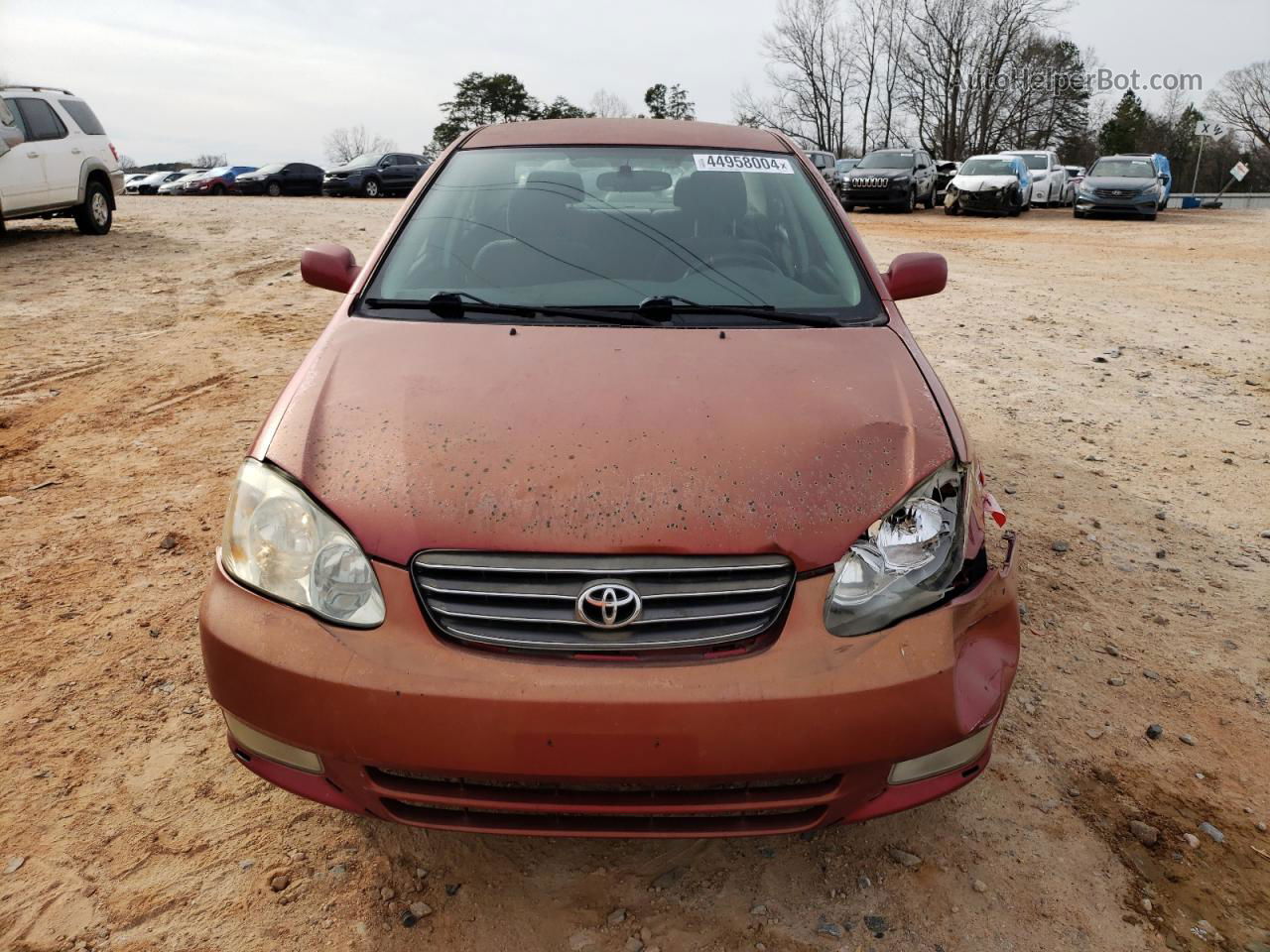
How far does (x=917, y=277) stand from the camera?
291 cm

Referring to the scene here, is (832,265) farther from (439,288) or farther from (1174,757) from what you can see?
(1174,757)

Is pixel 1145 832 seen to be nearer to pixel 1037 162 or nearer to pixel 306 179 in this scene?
pixel 1037 162

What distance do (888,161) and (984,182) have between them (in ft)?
8.34

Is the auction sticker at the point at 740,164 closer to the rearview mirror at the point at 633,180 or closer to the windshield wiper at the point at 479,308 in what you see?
the rearview mirror at the point at 633,180

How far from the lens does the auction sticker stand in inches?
122

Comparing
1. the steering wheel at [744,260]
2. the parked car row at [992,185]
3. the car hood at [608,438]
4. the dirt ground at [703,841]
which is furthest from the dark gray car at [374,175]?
the car hood at [608,438]

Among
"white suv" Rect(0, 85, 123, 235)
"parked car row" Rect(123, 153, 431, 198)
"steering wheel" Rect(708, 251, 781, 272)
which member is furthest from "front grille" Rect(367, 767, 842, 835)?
"parked car row" Rect(123, 153, 431, 198)

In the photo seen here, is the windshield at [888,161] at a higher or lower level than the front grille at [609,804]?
higher

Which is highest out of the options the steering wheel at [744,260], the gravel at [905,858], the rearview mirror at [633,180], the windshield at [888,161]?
the windshield at [888,161]

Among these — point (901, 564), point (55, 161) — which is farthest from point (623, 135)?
point (55, 161)

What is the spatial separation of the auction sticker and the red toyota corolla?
3.82 feet

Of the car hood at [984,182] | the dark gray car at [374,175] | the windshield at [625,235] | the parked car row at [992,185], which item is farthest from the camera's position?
the dark gray car at [374,175]

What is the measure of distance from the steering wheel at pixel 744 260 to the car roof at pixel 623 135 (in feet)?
2.11

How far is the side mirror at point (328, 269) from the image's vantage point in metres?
2.95
